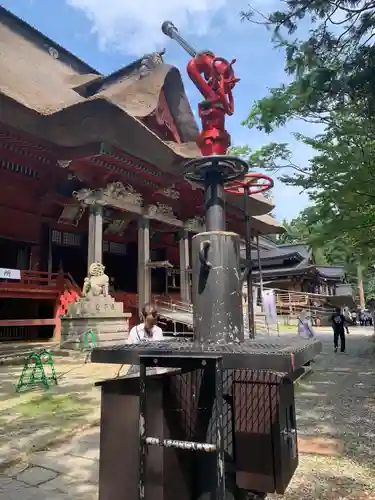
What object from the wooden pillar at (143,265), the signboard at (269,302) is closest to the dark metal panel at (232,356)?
the signboard at (269,302)

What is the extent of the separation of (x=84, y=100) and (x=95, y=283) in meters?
5.00

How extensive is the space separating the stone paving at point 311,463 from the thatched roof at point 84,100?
7.95m

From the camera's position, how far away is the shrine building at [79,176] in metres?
10.7

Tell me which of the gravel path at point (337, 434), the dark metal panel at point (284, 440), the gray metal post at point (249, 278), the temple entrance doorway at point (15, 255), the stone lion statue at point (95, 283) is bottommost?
the gravel path at point (337, 434)

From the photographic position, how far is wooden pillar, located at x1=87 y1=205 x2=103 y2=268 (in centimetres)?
1266

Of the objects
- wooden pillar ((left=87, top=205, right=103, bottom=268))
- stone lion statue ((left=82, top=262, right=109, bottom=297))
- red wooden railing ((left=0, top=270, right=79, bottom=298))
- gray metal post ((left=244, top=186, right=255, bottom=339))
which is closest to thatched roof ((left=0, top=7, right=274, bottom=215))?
wooden pillar ((left=87, top=205, right=103, bottom=268))

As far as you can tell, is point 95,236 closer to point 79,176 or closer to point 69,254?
point 79,176

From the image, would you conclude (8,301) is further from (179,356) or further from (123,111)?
(179,356)

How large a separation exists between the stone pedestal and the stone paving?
6607 millimetres

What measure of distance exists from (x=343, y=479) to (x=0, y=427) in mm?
3585

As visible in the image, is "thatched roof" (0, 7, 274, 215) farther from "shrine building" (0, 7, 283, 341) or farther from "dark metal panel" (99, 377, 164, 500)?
"dark metal panel" (99, 377, 164, 500)

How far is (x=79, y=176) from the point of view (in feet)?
40.7

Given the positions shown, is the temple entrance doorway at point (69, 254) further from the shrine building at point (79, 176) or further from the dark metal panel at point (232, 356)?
the dark metal panel at point (232, 356)

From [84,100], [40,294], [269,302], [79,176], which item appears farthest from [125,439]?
[40,294]
